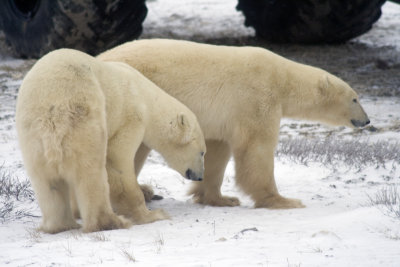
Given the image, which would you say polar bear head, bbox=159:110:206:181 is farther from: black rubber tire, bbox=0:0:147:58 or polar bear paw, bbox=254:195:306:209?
black rubber tire, bbox=0:0:147:58

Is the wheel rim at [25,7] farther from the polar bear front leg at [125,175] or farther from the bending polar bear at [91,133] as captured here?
the polar bear front leg at [125,175]

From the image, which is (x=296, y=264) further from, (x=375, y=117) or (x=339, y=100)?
(x=375, y=117)

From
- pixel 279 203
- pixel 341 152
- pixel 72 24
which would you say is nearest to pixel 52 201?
pixel 279 203

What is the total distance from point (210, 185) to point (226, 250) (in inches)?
85.5

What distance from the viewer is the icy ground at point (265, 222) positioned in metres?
3.19

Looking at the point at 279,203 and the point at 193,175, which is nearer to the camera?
the point at 193,175

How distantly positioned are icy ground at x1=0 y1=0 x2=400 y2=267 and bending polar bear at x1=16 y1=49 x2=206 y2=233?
0.22m

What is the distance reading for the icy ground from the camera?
125 inches

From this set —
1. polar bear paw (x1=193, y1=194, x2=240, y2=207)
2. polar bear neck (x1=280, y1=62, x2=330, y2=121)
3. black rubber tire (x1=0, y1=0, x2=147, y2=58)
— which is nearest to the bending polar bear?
polar bear paw (x1=193, y1=194, x2=240, y2=207)

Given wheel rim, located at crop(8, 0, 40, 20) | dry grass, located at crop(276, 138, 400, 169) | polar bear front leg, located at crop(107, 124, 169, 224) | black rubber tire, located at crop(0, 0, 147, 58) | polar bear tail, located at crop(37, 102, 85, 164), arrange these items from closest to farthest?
polar bear tail, located at crop(37, 102, 85, 164) → polar bear front leg, located at crop(107, 124, 169, 224) → dry grass, located at crop(276, 138, 400, 169) → black rubber tire, located at crop(0, 0, 147, 58) → wheel rim, located at crop(8, 0, 40, 20)

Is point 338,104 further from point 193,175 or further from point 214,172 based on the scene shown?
point 193,175

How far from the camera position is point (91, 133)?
381cm

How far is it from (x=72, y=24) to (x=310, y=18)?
4.97 m

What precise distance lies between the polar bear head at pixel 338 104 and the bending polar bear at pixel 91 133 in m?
1.52
